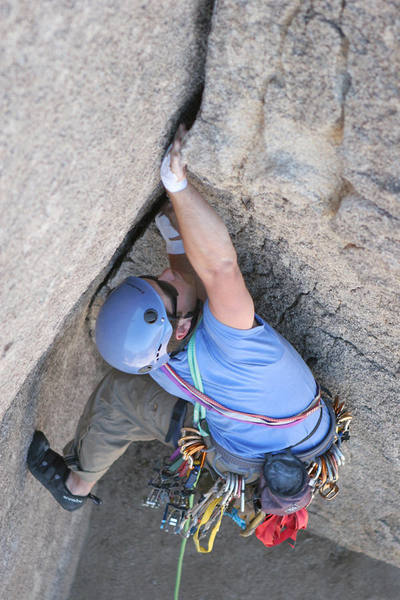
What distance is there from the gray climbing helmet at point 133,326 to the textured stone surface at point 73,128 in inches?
6.8

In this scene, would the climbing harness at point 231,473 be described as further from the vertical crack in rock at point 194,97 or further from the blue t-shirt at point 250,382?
the vertical crack in rock at point 194,97

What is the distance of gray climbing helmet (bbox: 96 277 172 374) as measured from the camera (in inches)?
73.0

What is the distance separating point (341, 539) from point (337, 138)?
8.93 feet

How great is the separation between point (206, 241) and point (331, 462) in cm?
107

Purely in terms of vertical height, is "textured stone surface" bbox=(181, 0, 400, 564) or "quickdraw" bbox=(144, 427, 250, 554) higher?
"textured stone surface" bbox=(181, 0, 400, 564)

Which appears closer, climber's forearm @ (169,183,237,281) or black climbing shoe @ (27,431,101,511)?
climber's forearm @ (169,183,237,281)

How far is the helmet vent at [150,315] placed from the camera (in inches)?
73.0

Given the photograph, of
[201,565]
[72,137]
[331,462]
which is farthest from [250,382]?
[201,565]

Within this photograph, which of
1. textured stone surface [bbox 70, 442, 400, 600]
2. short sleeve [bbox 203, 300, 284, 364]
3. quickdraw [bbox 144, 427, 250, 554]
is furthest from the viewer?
textured stone surface [bbox 70, 442, 400, 600]

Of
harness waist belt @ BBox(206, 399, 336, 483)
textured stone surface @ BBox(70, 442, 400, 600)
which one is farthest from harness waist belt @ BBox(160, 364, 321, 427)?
textured stone surface @ BBox(70, 442, 400, 600)

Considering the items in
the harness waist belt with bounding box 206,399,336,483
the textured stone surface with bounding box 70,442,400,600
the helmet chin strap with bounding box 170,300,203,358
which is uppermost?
the helmet chin strap with bounding box 170,300,203,358

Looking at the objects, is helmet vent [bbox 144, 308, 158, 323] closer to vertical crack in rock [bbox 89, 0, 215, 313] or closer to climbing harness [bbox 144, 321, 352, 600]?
climbing harness [bbox 144, 321, 352, 600]

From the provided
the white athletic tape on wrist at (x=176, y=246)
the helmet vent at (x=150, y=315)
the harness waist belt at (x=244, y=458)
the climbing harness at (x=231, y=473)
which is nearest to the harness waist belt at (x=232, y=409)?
the climbing harness at (x=231, y=473)

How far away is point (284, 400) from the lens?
200 centimetres
